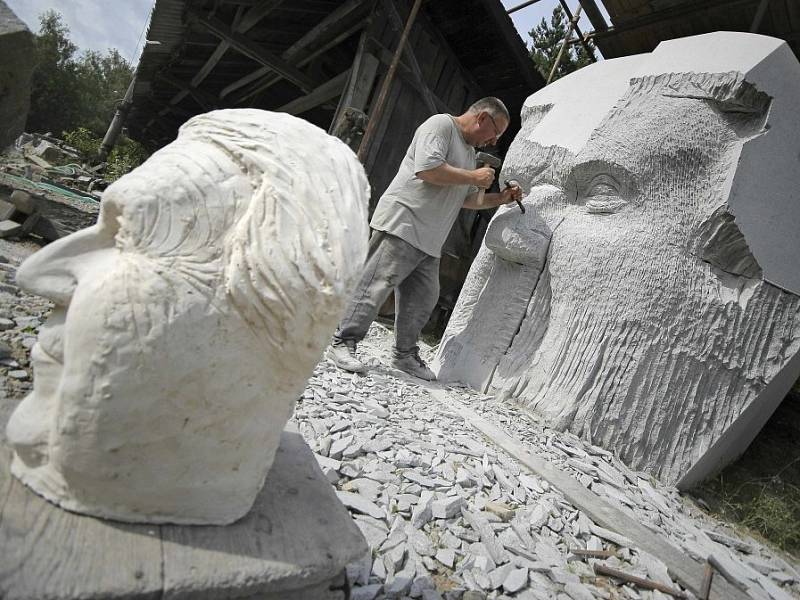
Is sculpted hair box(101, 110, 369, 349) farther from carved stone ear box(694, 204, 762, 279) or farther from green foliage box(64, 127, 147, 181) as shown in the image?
green foliage box(64, 127, 147, 181)

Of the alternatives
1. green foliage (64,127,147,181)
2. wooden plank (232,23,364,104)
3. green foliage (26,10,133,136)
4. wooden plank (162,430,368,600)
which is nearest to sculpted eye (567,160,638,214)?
wooden plank (162,430,368,600)

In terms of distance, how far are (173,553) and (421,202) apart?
2191 mm

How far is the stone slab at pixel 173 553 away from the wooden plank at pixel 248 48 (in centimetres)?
533

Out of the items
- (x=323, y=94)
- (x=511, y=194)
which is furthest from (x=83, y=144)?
(x=511, y=194)

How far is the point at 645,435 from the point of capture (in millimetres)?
2350

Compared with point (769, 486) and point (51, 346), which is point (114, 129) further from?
point (769, 486)

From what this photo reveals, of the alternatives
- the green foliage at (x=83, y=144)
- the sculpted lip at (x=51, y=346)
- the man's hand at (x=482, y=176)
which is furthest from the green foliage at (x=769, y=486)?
the green foliage at (x=83, y=144)

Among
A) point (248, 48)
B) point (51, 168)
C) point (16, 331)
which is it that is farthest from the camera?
point (51, 168)

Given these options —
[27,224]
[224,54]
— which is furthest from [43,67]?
[27,224]

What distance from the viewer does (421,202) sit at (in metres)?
2.71

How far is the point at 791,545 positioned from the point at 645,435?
32.7 inches

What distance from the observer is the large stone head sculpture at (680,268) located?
2.33 meters

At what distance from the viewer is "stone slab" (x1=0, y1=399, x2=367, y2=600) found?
27.9 inches

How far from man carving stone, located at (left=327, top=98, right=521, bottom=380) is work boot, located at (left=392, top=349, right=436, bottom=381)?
2 centimetres
